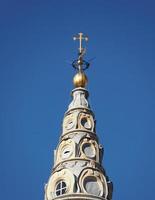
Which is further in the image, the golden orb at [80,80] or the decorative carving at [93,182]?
the golden orb at [80,80]

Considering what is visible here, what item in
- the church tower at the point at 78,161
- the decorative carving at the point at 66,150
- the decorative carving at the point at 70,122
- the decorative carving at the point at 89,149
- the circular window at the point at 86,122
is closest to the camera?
the church tower at the point at 78,161

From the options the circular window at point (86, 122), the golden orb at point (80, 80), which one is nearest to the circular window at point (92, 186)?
the circular window at point (86, 122)

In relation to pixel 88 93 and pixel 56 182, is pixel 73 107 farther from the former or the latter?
pixel 56 182

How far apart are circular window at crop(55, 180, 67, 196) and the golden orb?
834 cm

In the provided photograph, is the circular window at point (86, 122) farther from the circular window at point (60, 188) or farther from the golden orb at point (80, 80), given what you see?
the circular window at point (60, 188)

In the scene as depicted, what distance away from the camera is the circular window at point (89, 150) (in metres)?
46.7

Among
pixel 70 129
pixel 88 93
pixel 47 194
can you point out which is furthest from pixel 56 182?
pixel 88 93

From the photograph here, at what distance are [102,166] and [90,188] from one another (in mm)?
2423

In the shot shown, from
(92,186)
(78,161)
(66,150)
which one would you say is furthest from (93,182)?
(66,150)

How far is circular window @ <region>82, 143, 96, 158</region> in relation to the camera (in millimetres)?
46747

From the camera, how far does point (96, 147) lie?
155ft

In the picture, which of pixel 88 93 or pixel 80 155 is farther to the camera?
pixel 88 93

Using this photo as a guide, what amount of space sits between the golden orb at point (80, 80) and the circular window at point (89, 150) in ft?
18.0

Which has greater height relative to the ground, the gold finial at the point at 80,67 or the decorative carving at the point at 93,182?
the gold finial at the point at 80,67
